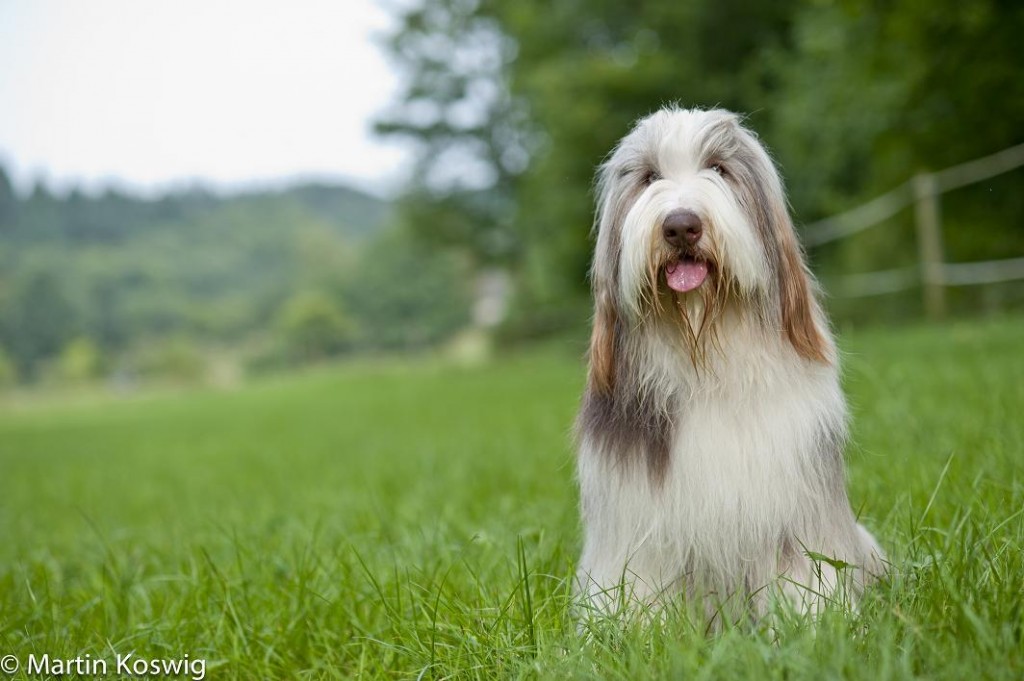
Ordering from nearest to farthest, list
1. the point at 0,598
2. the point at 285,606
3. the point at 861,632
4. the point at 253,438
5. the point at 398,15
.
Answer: the point at 861,632
the point at 285,606
the point at 0,598
the point at 253,438
the point at 398,15

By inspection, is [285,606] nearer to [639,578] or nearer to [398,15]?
[639,578]

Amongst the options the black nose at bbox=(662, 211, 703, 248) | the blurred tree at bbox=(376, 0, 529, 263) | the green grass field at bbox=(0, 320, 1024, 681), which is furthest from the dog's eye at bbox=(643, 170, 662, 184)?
the blurred tree at bbox=(376, 0, 529, 263)

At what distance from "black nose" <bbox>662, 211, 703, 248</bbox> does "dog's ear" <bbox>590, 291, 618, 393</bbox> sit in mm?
303

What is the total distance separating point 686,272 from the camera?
2367 millimetres

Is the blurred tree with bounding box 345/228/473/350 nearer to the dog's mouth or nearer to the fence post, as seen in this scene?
the fence post

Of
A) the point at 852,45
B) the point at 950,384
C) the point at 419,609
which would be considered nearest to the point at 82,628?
the point at 419,609

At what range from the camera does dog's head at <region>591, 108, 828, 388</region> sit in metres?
2.34

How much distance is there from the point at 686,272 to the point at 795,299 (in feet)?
1.13

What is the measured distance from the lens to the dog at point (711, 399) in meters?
2.34

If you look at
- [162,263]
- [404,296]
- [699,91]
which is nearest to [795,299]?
[699,91]

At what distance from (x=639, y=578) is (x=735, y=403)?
0.57 meters

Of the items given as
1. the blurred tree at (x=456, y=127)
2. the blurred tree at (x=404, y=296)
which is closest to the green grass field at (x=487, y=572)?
the blurred tree at (x=456, y=127)

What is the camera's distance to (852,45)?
567 inches

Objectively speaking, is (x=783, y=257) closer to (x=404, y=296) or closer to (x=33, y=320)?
(x=404, y=296)
